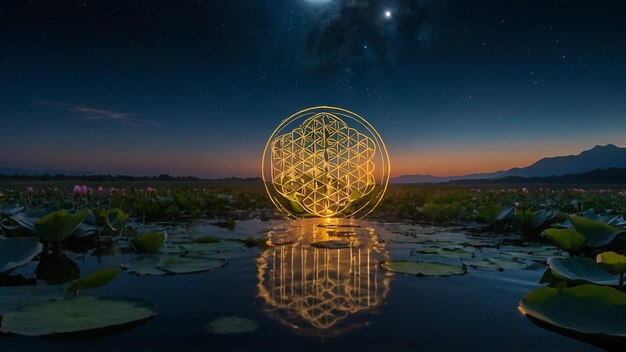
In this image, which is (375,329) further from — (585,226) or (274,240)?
(274,240)

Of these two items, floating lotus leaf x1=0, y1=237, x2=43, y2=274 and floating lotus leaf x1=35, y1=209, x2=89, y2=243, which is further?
floating lotus leaf x1=35, y1=209, x2=89, y2=243

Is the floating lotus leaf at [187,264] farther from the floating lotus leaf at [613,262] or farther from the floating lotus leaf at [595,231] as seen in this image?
the floating lotus leaf at [595,231]

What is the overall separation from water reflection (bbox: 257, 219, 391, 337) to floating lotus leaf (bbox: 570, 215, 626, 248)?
5.96ft

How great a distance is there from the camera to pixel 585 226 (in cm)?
404

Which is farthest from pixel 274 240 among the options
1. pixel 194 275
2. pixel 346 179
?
pixel 194 275

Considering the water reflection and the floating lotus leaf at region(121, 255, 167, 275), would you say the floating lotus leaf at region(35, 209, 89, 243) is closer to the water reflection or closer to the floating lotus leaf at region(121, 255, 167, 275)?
the floating lotus leaf at region(121, 255, 167, 275)

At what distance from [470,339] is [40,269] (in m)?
3.39

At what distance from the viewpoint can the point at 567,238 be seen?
13.2 feet

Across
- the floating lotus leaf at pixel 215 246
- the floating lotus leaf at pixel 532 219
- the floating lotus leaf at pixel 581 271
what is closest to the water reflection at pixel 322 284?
the floating lotus leaf at pixel 215 246

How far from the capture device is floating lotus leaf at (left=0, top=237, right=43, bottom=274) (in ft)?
Answer: 10.1

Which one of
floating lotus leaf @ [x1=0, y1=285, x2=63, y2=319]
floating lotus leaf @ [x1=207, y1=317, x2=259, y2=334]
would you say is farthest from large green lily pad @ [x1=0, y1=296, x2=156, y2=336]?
floating lotus leaf @ [x1=207, y1=317, x2=259, y2=334]

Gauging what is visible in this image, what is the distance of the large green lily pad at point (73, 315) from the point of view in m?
1.96

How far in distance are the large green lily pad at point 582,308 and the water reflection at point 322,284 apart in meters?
0.88

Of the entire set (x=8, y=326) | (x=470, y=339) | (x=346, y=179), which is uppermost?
(x=346, y=179)
